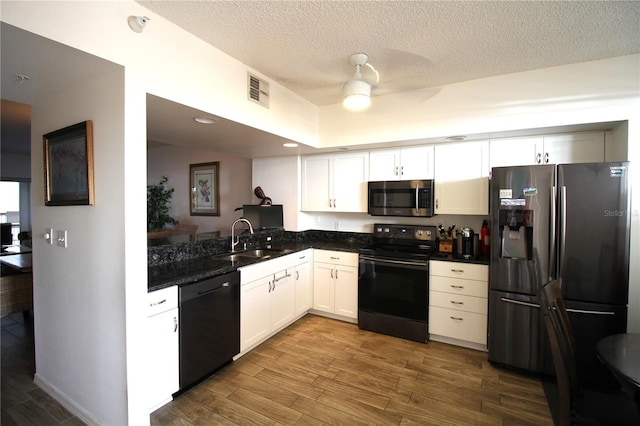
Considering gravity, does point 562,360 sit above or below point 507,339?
above

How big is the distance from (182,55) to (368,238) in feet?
9.29

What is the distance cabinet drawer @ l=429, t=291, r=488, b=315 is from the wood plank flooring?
1.35 feet

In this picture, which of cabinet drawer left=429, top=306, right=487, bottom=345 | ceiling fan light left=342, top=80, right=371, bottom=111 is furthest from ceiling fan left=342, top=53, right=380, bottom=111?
cabinet drawer left=429, top=306, right=487, bottom=345

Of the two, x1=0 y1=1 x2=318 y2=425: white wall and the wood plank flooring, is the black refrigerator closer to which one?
the wood plank flooring

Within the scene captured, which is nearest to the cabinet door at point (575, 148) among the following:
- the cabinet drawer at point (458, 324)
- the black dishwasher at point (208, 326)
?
the cabinet drawer at point (458, 324)

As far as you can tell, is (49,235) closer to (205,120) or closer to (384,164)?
(205,120)

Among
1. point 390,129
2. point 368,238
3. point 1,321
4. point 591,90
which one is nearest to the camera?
point 591,90

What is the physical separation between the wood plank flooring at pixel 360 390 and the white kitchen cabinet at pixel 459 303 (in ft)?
0.46

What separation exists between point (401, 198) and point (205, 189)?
3.65 meters

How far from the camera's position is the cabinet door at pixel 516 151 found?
275cm

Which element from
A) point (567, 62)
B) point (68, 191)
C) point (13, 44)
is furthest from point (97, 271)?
point (567, 62)

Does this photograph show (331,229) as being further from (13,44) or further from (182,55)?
(13,44)

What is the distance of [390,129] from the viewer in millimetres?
3170

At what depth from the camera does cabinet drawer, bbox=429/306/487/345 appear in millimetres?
2822
